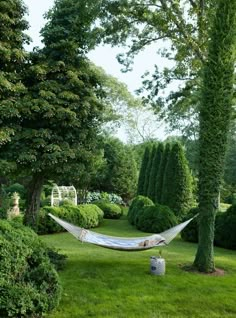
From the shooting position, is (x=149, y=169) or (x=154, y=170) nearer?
(x=154, y=170)

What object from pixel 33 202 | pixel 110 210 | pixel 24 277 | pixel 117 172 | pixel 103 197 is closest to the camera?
pixel 24 277

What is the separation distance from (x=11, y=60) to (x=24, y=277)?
16.8 ft

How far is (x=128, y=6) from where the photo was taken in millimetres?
9227

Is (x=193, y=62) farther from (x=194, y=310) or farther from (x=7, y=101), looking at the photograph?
(x=194, y=310)

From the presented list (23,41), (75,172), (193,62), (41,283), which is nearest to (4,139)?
(75,172)

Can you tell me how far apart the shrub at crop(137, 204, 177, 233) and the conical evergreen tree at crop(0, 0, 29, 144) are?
255 inches

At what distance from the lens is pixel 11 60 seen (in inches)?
319

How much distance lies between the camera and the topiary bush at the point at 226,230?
1006 cm

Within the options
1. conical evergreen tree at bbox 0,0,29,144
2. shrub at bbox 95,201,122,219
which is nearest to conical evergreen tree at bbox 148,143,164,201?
shrub at bbox 95,201,122,219

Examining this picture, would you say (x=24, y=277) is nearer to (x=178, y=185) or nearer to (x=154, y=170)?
(x=178, y=185)

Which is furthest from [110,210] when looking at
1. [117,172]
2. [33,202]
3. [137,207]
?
[33,202]

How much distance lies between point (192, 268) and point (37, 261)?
3162 mm

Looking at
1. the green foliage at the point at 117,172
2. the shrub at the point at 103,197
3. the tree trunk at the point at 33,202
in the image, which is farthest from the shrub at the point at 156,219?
the green foliage at the point at 117,172

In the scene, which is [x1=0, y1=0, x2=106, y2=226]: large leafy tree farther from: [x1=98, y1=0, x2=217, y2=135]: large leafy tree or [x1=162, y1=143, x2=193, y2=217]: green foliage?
[x1=162, y1=143, x2=193, y2=217]: green foliage
